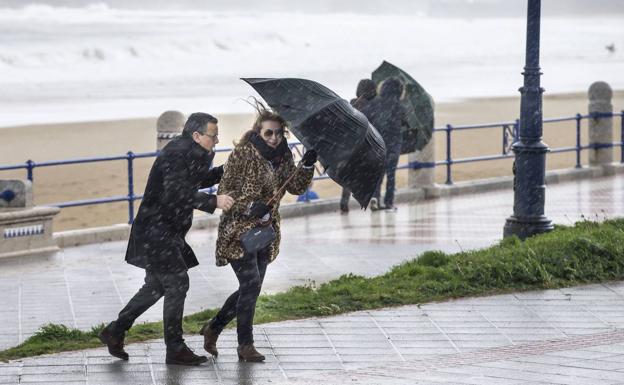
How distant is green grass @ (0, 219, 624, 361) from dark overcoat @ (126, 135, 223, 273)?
1.13 metres

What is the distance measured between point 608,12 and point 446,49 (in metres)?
66.0

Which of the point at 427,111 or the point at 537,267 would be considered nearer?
the point at 537,267

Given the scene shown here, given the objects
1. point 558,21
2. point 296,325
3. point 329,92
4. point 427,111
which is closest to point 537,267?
point 296,325

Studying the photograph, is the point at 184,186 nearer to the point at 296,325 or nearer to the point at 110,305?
the point at 296,325

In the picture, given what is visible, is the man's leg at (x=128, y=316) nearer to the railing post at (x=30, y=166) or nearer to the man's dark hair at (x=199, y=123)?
the man's dark hair at (x=199, y=123)

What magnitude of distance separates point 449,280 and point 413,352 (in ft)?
7.97

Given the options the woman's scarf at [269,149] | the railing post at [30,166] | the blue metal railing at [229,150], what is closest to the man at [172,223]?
the woman's scarf at [269,149]

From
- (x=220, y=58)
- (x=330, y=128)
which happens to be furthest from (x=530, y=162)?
(x=220, y=58)

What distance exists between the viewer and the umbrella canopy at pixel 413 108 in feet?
59.8

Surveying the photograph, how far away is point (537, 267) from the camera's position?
11.7 m

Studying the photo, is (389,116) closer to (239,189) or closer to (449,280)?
(449,280)

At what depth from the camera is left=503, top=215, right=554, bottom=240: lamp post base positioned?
1384cm

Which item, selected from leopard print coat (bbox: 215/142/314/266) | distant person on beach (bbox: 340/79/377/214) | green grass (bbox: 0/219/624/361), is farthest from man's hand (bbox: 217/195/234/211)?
distant person on beach (bbox: 340/79/377/214)

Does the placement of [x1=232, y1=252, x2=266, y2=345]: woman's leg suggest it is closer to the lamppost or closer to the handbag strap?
the handbag strap
